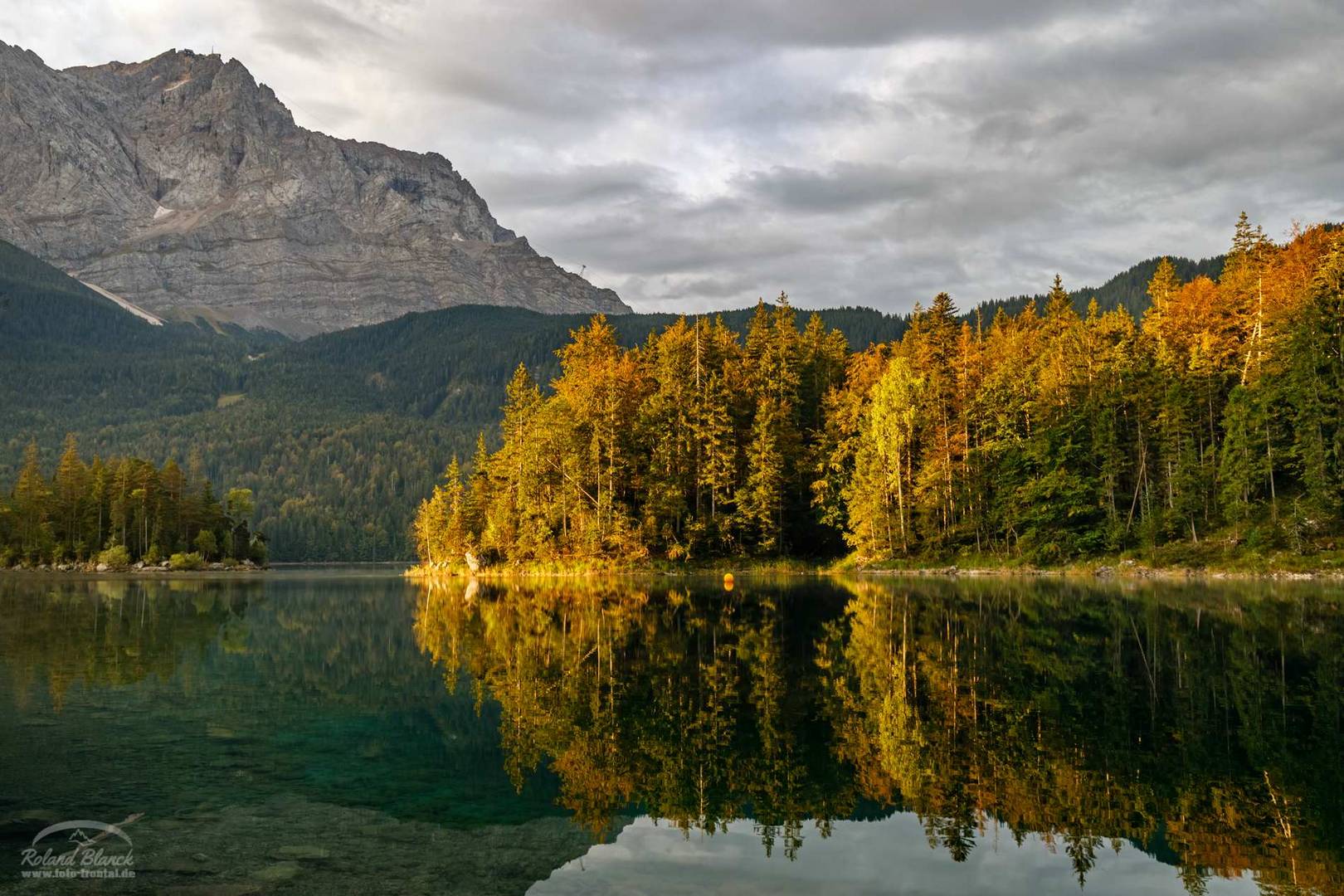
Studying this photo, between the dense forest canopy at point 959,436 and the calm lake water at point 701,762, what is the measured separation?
3952 centimetres

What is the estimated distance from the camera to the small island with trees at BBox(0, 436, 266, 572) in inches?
5039

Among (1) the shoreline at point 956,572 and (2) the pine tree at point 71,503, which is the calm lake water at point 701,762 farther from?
(2) the pine tree at point 71,503

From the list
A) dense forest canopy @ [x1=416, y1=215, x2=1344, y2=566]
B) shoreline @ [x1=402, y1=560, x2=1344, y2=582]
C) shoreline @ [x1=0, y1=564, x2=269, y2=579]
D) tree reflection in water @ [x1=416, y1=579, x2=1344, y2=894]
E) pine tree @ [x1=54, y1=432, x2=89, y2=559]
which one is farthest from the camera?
pine tree @ [x1=54, y1=432, x2=89, y2=559]

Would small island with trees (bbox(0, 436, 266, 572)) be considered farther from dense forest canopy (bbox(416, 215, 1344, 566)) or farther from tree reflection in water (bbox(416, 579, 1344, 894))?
tree reflection in water (bbox(416, 579, 1344, 894))

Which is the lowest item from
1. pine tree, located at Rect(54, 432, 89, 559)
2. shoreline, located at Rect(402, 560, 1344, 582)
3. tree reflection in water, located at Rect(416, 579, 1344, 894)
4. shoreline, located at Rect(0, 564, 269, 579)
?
shoreline, located at Rect(0, 564, 269, 579)

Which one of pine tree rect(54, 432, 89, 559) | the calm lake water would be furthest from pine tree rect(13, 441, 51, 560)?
the calm lake water

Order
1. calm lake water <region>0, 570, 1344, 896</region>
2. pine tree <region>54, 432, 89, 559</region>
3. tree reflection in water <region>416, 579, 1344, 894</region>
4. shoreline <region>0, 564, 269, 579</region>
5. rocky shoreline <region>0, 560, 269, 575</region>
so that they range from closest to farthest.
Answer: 1. calm lake water <region>0, 570, 1344, 896</region>
2. tree reflection in water <region>416, 579, 1344, 894</region>
3. shoreline <region>0, 564, 269, 579</region>
4. rocky shoreline <region>0, 560, 269, 575</region>
5. pine tree <region>54, 432, 89, 559</region>

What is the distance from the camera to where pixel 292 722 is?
59.6 feet

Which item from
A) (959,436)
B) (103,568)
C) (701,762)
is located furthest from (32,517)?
(701,762)

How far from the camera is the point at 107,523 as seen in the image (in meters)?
135

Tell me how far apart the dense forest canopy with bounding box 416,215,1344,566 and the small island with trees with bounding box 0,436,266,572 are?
233 ft

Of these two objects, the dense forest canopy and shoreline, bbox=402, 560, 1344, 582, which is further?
the dense forest canopy

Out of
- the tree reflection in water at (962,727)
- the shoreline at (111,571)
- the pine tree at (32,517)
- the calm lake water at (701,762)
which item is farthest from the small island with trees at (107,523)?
the tree reflection in water at (962,727)

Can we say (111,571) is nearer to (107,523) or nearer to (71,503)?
(107,523)
